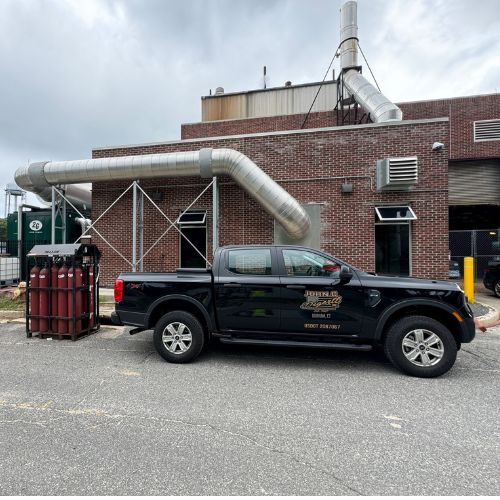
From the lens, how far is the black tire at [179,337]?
15.5ft

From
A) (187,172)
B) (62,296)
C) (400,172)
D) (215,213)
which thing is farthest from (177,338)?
(400,172)

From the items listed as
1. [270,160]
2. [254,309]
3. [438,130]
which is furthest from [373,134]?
[254,309]

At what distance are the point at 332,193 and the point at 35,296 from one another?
8.06 m

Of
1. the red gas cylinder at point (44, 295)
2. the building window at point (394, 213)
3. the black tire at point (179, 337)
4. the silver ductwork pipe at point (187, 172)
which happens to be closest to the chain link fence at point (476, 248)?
the building window at point (394, 213)

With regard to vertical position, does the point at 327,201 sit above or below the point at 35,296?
above

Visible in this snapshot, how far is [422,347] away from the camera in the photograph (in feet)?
13.9

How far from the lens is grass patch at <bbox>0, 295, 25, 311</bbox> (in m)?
8.35

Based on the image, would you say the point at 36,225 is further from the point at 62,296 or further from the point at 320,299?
the point at 320,299

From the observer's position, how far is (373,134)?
31.4ft

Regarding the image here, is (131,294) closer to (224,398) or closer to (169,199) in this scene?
(224,398)

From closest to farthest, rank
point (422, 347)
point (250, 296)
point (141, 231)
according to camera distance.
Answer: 1. point (422, 347)
2. point (250, 296)
3. point (141, 231)

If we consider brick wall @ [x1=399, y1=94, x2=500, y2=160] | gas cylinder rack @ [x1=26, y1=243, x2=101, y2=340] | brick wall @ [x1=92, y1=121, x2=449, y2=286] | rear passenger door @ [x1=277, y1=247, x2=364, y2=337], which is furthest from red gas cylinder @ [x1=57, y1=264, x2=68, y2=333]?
brick wall @ [x1=399, y1=94, x2=500, y2=160]

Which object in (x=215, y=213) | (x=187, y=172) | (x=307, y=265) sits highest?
(x=187, y=172)

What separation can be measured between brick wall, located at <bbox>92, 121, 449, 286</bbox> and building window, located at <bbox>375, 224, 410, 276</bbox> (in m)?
0.24
